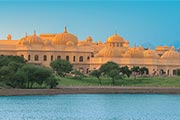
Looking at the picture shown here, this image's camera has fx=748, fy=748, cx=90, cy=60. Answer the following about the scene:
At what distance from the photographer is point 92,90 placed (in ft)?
275

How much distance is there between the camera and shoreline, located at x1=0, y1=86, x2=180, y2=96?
249ft

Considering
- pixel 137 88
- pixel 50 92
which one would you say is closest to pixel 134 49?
pixel 137 88

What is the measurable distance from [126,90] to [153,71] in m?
29.3

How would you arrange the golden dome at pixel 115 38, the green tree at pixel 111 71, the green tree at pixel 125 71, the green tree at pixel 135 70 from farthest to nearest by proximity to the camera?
1. the golden dome at pixel 115 38
2. the green tree at pixel 135 70
3. the green tree at pixel 125 71
4. the green tree at pixel 111 71

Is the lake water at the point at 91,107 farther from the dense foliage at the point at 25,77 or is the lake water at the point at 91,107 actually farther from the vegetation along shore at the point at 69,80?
the dense foliage at the point at 25,77

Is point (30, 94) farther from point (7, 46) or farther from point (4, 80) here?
point (7, 46)

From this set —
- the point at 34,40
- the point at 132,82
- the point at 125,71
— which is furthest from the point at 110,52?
the point at 132,82

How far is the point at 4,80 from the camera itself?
261ft

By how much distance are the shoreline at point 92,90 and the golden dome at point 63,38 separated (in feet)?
117

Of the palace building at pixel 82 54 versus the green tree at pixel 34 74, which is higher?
the palace building at pixel 82 54

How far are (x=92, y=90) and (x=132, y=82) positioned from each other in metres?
14.0

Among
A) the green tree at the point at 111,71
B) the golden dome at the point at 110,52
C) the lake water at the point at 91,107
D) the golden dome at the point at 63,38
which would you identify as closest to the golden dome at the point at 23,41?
the golden dome at the point at 63,38

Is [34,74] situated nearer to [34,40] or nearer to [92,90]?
[92,90]

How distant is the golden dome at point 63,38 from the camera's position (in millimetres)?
120562
